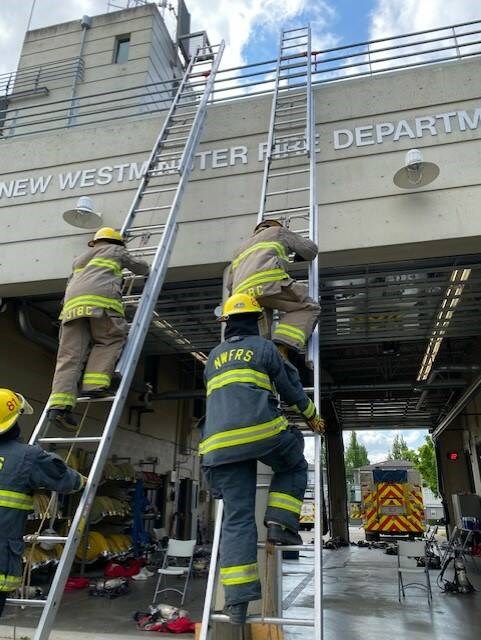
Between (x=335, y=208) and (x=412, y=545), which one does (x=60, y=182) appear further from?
(x=412, y=545)

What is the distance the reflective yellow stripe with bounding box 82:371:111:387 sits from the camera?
146 inches

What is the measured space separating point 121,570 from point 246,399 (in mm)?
7825

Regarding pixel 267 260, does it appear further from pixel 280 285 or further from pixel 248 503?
pixel 248 503

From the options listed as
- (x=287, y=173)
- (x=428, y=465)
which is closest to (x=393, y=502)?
(x=287, y=173)

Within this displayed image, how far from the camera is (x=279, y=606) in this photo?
332 cm

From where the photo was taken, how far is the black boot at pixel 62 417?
3.67 m

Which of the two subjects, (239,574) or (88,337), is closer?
(239,574)

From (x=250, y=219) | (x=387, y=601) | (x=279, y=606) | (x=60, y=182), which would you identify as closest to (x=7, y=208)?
(x=60, y=182)

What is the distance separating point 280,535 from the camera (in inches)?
104

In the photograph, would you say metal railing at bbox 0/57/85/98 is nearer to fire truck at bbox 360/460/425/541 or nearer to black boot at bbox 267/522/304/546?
black boot at bbox 267/522/304/546

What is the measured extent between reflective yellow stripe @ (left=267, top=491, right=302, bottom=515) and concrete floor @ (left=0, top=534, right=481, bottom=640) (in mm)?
2703

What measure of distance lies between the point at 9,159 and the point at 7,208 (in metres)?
0.88

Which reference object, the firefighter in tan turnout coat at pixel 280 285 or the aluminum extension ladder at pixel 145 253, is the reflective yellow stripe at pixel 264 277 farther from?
the aluminum extension ladder at pixel 145 253

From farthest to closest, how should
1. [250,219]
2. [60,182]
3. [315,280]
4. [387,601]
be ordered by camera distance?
1. [387,601]
2. [60,182]
3. [250,219]
4. [315,280]
